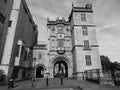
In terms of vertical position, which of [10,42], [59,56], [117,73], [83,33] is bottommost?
[117,73]

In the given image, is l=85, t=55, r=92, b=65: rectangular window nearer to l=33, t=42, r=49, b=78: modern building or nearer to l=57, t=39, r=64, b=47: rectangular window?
l=57, t=39, r=64, b=47: rectangular window

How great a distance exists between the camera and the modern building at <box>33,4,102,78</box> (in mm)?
23920

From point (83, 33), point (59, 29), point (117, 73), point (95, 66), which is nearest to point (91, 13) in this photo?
point (83, 33)

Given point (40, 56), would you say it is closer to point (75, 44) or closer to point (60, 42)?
point (60, 42)

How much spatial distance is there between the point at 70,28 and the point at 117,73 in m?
19.1

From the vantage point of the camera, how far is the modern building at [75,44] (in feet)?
78.5

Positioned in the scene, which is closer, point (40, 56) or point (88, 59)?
point (88, 59)

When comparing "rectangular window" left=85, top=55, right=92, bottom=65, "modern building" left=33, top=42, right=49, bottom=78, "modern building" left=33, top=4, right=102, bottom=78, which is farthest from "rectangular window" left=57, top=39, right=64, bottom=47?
"rectangular window" left=85, top=55, right=92, bottom=65

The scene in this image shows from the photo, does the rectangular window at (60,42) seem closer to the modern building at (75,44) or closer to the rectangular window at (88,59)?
the modern building at (75,44)

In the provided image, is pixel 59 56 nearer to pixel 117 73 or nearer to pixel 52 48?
pixel 52 48

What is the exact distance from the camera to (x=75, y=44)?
2469 centimetres

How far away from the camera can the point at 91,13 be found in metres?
27.5

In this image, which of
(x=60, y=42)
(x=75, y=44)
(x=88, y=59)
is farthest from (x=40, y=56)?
(x=88, y=59)

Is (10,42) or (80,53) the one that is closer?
(10,42)
